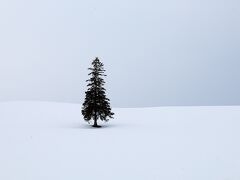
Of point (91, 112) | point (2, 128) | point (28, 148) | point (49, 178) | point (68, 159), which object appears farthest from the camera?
point (91, 112)

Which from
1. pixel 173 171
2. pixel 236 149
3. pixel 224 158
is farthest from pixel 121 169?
pixel 236 149

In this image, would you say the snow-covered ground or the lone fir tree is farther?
the lone fir tree

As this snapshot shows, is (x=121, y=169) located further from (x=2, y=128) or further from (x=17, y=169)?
(x=2, y=128)

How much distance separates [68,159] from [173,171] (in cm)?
640

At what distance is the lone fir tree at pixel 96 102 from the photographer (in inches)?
1256

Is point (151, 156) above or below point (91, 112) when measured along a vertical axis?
below

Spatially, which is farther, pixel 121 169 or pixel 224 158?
pixel 224 158

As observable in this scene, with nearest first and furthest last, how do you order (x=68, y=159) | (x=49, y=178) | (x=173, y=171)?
(x=49, y=178)
(x=173, y=171)
(x=68, y=159)

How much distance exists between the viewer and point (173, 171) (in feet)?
46.8

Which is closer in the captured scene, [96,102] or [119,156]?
[119,156]

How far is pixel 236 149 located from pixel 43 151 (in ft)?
45.2

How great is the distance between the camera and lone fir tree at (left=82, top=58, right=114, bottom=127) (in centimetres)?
3191

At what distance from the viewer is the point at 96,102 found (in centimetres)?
3234

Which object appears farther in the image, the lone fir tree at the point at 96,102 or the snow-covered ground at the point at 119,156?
the lone fir tree at the point at 96,102
